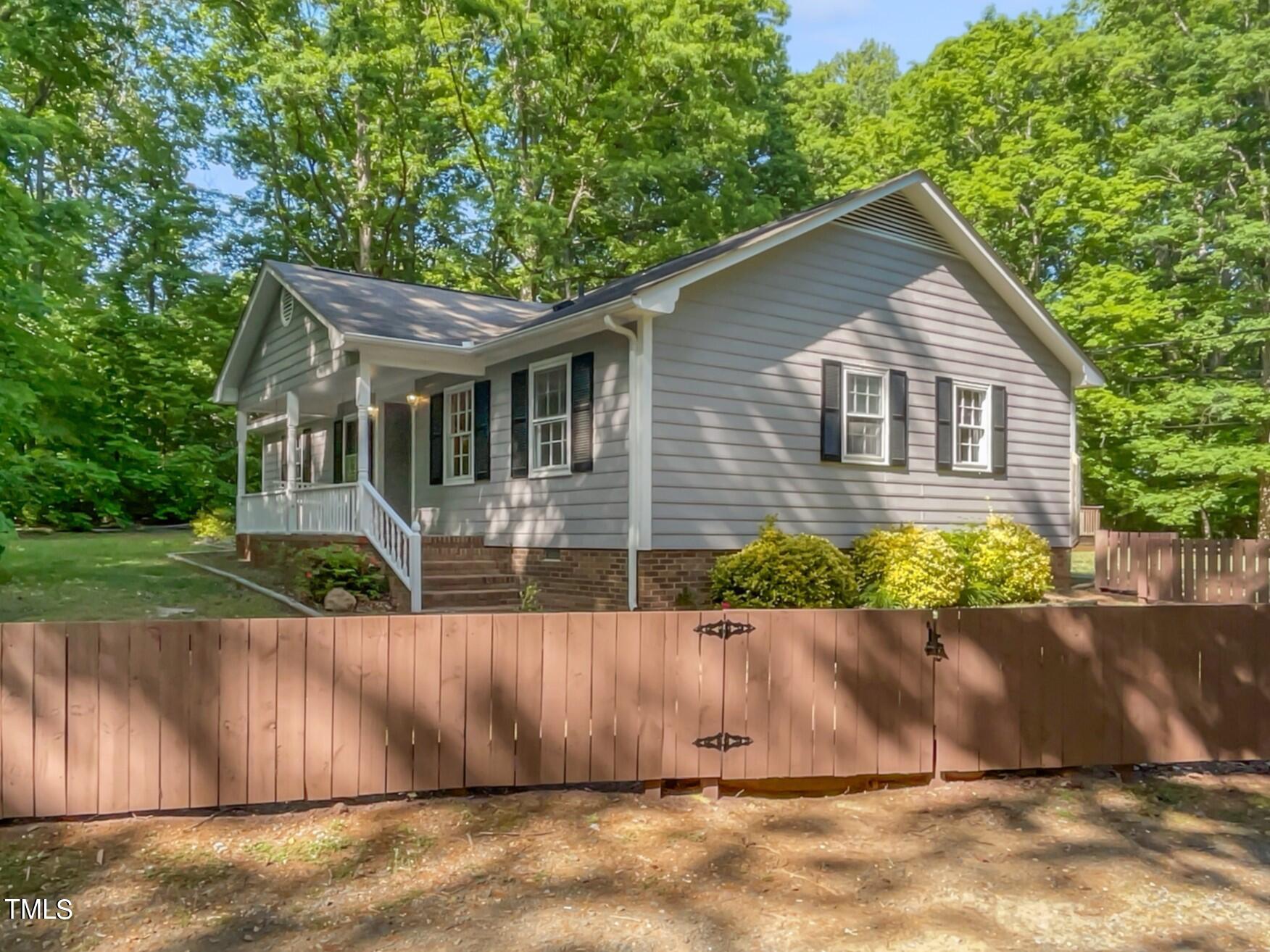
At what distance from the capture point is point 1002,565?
40.8ft

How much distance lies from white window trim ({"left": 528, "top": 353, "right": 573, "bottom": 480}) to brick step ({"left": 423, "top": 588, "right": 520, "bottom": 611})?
1697 mm

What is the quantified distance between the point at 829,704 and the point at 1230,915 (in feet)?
7.58

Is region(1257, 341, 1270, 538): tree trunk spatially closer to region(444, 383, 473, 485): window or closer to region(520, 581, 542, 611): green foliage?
region(520, 581, 542, 611): green foliage

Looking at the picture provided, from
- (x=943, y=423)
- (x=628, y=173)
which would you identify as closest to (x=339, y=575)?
(x=943, y=423)

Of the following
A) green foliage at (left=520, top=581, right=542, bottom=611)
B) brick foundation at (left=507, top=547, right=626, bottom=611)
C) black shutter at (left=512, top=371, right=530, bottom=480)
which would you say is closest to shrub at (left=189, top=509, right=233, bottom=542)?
black shutter at (left=512, top=371, right=530, bottom=480)

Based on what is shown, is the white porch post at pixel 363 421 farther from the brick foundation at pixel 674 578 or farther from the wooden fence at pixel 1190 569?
the wooden fence at pixel 1190 569

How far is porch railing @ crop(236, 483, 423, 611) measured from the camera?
1155cm

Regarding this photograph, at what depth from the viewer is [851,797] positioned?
5.90m

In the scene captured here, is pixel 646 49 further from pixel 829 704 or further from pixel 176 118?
pixel 829 704

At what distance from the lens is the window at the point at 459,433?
14.4m

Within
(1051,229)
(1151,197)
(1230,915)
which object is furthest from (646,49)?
(1230,915)

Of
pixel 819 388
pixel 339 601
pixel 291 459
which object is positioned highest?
pixel 819 388

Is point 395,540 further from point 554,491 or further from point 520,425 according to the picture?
point 520,425

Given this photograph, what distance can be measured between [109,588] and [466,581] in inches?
184
